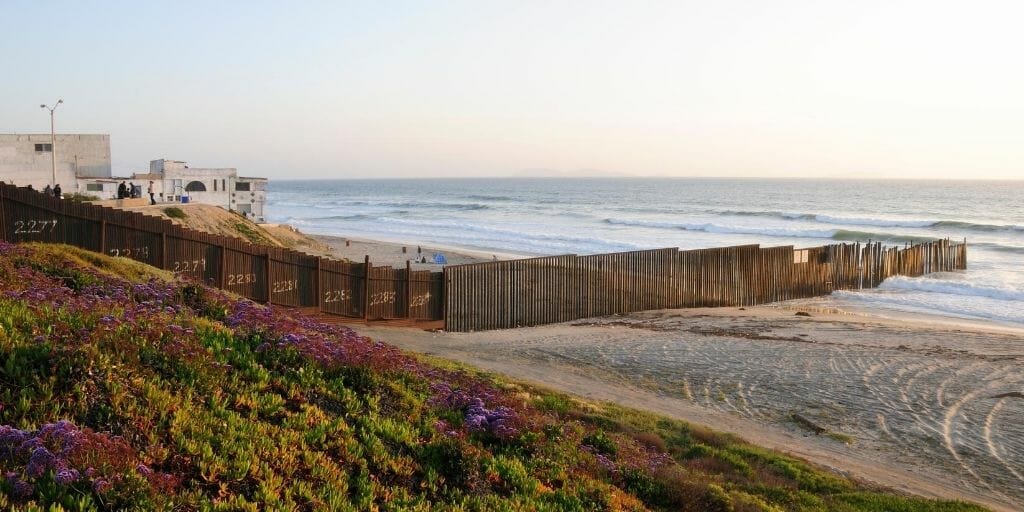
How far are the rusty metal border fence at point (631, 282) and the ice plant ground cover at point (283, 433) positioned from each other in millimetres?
9145

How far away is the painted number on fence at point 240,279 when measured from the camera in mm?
16938

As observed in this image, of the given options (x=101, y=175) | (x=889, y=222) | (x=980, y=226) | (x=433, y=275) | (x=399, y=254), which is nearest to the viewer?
(x=433, y=275)

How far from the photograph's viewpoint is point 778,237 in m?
64.1

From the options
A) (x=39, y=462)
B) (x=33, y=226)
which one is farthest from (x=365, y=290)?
(x=39, y=462)

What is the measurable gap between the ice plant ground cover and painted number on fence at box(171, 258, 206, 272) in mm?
6443

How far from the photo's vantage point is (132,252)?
53.9 ft

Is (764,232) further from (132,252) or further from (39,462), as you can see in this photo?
(39,462)

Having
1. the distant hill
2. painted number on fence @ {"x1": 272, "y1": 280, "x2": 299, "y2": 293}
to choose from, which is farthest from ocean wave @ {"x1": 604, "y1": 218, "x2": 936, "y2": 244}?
painted number on fence @ {"x1": 272, "y1": 280, "x2": 299, "y2": 293}

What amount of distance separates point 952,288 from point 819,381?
862 inches

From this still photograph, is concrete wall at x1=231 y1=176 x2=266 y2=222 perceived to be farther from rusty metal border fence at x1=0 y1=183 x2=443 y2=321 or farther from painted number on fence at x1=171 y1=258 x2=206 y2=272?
painted number on fence at x1=171 y1=258 x2=206 y2=272

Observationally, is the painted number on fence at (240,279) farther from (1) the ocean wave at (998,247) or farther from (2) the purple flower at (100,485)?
(1) the ocean wave at (998,247)

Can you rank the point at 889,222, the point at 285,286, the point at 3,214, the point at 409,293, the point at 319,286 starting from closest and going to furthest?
the point at 3,214 < the point at 285,286 < the point at 319,286 < the point at 409,293 < the point at 889,222

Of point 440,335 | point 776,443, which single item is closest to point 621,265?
point 440,335

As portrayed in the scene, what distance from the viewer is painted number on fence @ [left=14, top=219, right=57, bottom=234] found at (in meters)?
15.9
